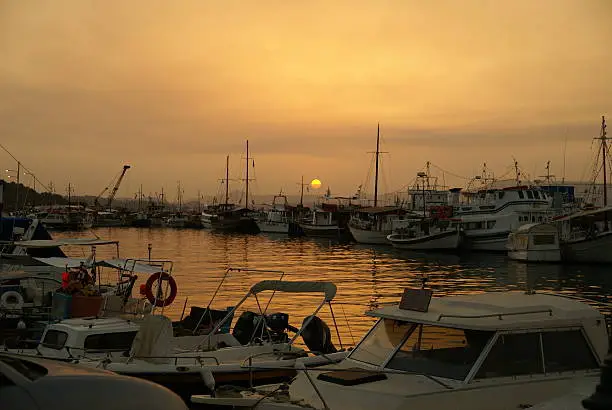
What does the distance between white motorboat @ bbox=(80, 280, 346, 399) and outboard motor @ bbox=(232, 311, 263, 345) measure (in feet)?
0.26

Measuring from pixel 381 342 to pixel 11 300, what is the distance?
13.2m

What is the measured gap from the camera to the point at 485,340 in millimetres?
9797

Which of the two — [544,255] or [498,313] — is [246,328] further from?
[544,255]

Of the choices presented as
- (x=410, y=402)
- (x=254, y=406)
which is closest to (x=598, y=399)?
(x=410, y=402)

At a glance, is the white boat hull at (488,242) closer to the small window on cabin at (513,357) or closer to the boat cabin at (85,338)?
the boat cabin at (85,338)

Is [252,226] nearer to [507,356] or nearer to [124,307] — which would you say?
[124,307]

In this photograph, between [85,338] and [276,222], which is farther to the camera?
[276,222]

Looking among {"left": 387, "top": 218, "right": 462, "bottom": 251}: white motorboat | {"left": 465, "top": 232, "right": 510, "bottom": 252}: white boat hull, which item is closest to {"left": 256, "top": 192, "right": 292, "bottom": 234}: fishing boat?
{"left": 387, "top": 218, "right": 462, "bottom": 251}: white motorboat

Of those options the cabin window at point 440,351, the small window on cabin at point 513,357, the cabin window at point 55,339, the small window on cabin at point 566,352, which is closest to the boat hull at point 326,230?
the cabin window at point 55,339

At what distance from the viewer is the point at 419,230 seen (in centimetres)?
8281

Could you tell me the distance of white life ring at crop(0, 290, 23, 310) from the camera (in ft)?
64.7

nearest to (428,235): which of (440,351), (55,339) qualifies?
(55,339)

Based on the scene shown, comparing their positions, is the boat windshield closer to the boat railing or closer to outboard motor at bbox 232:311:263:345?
the boat railing

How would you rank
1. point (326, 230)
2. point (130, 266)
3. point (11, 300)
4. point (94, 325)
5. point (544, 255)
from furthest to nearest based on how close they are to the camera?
1. point (326, 230)
2. point (544, 255)
3. point (130, 266)
4. point (11, 300)
5. point (94, 325)
